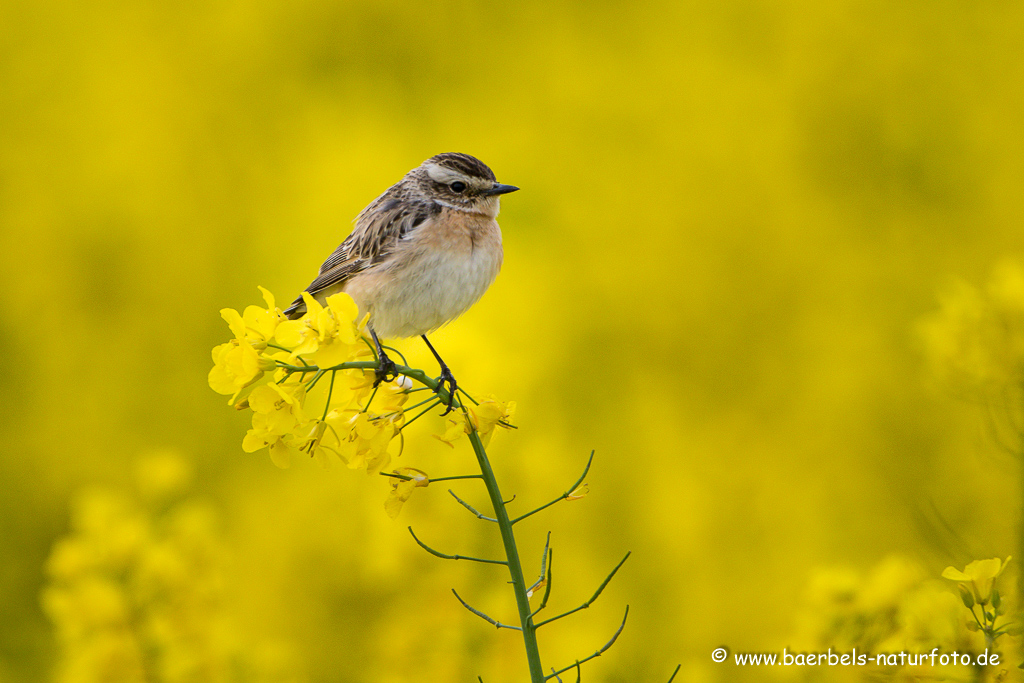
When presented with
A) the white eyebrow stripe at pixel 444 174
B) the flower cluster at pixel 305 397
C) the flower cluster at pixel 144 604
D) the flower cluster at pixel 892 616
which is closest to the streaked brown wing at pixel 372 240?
the white eyebrow stripe at pixel 444 174

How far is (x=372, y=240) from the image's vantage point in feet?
11.6

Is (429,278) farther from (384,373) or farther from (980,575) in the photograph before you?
(980,575)

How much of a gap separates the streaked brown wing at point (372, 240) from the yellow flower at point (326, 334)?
59.4 inches

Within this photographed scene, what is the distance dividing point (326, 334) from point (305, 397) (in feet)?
0.46

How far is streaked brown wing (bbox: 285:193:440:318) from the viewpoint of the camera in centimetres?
346

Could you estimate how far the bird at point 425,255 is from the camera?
10.6ft

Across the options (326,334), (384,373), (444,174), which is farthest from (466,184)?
(326,334)

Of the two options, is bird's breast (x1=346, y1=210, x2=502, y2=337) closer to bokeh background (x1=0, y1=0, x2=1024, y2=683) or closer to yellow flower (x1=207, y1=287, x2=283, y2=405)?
bokeh background (x1=0, y1=0, x2=1024, y2=683)

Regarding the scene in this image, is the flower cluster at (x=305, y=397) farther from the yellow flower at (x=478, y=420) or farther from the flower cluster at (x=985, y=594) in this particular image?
the flower cluster at (x=985, y=594)

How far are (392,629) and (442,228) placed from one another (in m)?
1.71

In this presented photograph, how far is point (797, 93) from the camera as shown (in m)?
7.79

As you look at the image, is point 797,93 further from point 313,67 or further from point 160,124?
point 160,124

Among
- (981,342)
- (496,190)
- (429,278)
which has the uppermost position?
(496,190)

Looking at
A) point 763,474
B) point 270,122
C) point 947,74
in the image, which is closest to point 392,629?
point 763,474
